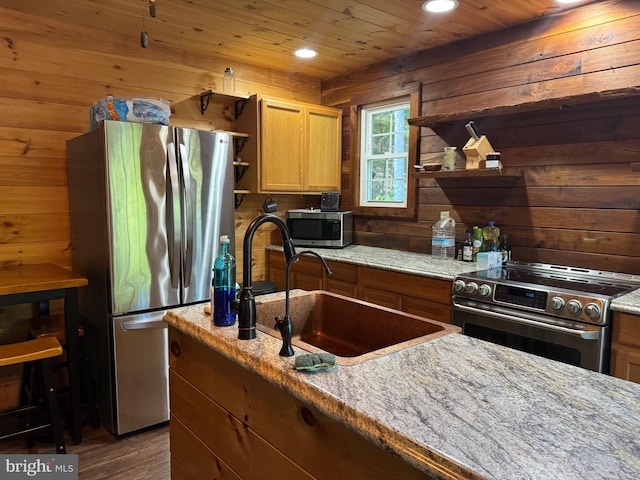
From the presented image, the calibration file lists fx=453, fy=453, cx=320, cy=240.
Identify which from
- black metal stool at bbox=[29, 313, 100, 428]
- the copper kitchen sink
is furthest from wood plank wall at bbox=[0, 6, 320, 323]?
the copper kitchen sink

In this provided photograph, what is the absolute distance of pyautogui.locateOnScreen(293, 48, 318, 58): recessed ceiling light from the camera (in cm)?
338

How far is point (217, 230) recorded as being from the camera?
283 cm

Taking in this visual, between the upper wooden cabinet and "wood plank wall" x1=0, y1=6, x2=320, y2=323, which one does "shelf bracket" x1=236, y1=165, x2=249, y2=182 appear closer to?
the upper wooden cabinet

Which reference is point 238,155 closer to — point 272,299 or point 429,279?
point 429,279

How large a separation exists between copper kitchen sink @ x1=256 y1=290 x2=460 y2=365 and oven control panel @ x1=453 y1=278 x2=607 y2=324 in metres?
0.91

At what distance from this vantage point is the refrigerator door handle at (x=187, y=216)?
262cm

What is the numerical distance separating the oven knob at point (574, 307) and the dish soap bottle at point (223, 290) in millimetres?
1542

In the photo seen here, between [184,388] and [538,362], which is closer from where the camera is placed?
[538,362]

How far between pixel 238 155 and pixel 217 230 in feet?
3.53

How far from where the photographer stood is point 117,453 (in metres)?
2.42

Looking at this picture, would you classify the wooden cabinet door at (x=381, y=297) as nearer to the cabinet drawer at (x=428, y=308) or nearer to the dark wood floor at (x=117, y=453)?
the cabinet drawer at (x=428, y=308)

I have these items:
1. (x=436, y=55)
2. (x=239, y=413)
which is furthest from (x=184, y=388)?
(x=436, y=55)

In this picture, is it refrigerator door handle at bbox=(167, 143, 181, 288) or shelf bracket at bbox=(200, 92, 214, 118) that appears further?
shelf bracket at bbox=(200, 92, 214, 118)

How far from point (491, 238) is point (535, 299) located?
83 cm
